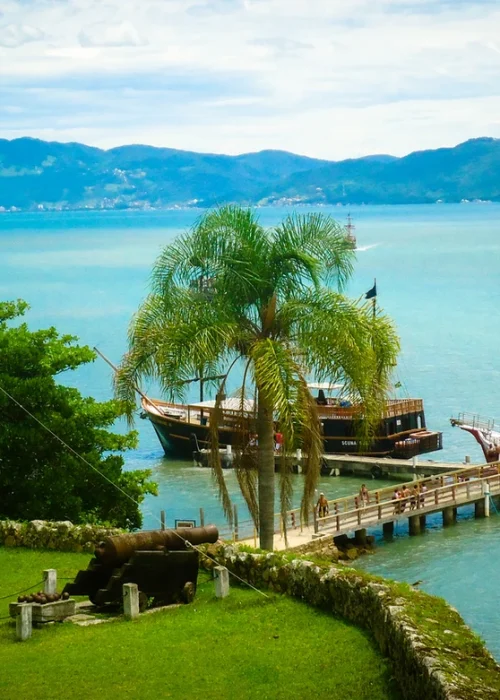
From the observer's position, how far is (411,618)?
1403 centimetres

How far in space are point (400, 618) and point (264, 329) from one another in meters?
8.47

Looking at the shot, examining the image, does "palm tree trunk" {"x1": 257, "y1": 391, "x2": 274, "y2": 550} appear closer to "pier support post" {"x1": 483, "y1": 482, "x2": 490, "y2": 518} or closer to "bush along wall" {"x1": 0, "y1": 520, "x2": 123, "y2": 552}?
"bush along wall" {"x1": 0, "y1": 520, "x2": 123, "y2": 552}

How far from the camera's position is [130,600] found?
16.8 metres

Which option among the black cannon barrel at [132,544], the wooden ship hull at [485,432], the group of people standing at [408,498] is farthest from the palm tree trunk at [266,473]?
the wooden ship hull at [485,432]

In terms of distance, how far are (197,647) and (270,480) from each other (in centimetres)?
676

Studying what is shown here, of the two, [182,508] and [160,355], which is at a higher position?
[160,355]

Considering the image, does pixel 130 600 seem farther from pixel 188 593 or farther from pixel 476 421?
pixel 476 421

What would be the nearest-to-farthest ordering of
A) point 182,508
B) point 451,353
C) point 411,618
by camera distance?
point 411,618 < point 182,508 < point 451,353

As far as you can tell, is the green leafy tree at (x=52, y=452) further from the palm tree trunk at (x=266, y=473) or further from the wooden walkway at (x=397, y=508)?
the palm tree trunk at (x=266, y=473)

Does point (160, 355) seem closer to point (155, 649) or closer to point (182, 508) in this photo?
point (155, 649)

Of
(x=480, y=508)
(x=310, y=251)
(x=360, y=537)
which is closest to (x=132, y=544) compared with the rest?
(x=310, y=251)

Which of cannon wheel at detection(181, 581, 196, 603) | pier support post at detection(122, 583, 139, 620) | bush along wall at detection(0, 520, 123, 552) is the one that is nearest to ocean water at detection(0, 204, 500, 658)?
bush along wall at detection(0, 520, 123, 552)

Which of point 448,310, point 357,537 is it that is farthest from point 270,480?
point 448,310

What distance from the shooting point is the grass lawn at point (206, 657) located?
1397 cm
